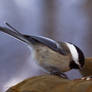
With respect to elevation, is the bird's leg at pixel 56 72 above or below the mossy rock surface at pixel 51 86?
above

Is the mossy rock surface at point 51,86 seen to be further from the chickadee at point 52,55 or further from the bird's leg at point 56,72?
the chickadee at point 52,55

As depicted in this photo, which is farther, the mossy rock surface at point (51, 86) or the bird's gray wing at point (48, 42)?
the bird's gray wing at point (48, 42)

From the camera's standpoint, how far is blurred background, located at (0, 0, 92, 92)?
1892 mm

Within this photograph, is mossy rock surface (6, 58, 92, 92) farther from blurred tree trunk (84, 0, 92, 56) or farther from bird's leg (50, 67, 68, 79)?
blurred tree trunk (84, 0, 92, 56)

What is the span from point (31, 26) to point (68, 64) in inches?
55.0

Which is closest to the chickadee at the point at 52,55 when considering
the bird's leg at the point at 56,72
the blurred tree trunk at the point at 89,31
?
the bird's leg at the point at 56,72

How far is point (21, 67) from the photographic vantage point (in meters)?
1.93

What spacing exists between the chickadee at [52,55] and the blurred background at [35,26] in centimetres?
43

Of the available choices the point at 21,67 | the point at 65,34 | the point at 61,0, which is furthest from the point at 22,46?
the point at 61,0

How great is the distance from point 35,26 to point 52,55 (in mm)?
1392

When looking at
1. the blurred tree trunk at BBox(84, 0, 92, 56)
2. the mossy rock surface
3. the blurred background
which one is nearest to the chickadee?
the blurred background

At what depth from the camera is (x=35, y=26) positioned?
2.66 m

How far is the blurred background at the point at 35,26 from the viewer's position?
1.89m

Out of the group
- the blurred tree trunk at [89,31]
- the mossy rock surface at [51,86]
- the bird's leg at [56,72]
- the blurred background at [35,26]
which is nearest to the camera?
the mossy rock surface at [51,86]
